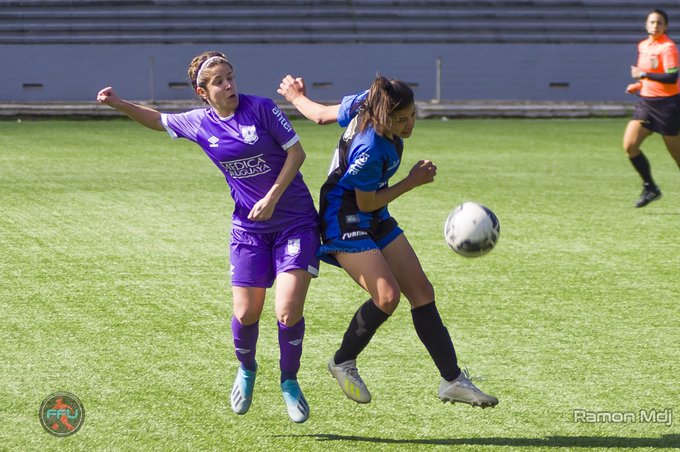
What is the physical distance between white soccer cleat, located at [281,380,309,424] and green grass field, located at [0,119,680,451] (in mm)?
67

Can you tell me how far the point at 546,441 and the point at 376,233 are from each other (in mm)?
1252

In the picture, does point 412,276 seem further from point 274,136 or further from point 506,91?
point 506,91

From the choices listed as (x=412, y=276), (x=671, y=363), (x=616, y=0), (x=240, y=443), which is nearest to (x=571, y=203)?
(x=671, y=363)

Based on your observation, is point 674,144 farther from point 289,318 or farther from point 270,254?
point 289,318

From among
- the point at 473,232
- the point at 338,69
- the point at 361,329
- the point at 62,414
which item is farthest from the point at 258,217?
the point at 338,69

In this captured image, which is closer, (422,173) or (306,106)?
(422,173)

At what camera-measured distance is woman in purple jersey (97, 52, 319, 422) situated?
4.94 m

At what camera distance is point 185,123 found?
17.1 feet

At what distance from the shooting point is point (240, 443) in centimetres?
461

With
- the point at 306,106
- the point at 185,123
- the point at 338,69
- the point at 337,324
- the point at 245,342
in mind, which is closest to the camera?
the point at 245,342

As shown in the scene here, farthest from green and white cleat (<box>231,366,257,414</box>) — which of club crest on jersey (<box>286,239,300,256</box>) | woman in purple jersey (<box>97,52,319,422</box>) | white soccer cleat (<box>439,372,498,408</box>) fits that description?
white soccer cleat (<box>439,372,498,408</box>)

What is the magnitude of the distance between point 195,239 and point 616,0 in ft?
71.4

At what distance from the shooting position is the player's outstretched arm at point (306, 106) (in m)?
5.33

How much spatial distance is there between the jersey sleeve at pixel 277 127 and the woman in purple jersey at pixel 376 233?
294mm
